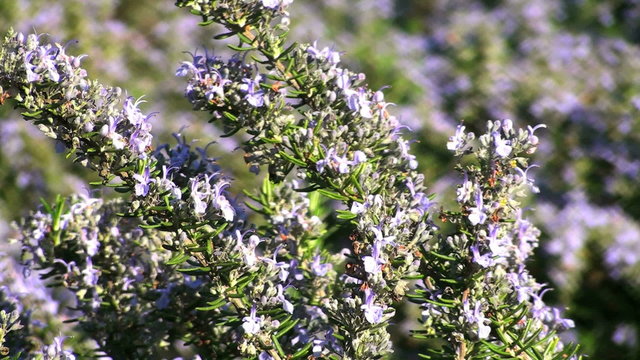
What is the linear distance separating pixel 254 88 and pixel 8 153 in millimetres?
2884

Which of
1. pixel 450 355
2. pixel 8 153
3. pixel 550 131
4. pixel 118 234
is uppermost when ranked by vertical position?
pixel 550 131

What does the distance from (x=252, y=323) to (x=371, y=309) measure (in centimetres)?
20

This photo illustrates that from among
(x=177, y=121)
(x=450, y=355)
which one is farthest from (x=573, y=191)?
(x=450, y=355)

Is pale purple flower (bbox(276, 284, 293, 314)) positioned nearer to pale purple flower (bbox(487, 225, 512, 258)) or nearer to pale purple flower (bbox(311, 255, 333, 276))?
pale purple flower (bbox(311, 255, 333, 276))

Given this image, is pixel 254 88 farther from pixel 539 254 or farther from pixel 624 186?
pixel 624 186

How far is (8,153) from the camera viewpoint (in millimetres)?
3609

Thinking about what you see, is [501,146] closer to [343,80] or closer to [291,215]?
[343,80]

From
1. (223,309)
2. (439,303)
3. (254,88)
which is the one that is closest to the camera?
(439,303)

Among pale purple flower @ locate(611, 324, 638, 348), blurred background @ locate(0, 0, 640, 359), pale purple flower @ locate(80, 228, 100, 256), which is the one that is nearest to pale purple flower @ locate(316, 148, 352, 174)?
pale purple flower @ locate(80, 228, 100, 256)

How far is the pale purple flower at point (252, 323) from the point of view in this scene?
109cm

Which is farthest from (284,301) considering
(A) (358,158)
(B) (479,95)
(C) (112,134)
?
(B) (479,95)

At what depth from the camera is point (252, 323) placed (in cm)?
110

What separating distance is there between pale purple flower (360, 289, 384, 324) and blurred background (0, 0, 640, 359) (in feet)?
3.38

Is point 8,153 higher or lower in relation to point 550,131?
lower
